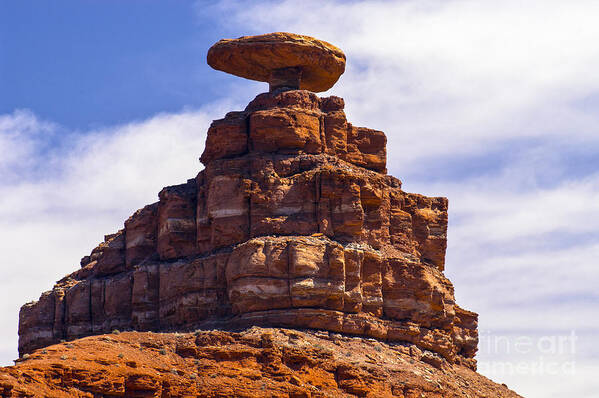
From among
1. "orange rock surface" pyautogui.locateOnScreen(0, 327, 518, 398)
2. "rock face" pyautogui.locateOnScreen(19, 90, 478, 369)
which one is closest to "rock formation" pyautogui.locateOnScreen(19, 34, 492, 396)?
"rock face" pyautogui.locateOnScreen(19, 90, 478, 369)

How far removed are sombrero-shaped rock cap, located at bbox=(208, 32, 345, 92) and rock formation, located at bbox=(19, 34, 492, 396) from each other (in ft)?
0.34

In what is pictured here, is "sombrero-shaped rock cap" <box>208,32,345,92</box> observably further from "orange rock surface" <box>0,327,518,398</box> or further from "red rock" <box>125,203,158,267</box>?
"orange rock surface" <box>0,327,518,398</box>

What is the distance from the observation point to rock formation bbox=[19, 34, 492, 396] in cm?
8331

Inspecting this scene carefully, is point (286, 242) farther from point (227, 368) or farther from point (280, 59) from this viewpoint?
point (280, 59)

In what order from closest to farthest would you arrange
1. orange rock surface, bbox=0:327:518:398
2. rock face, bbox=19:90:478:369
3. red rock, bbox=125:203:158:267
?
orange rock surface, bbox=0:327:518:398
rock face, bbox=19:90:478:369
red rock, bbox=125:203:158:267

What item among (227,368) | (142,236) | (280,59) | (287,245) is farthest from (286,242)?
A: (142,236)

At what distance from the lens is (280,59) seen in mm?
91125

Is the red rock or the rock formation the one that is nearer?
the rock formation

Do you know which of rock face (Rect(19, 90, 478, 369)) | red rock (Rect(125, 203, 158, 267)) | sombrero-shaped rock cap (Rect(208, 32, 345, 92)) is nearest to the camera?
rock face (Rect(19, 90, 478, 369))

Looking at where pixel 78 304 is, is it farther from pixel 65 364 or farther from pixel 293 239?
pixel 65 364

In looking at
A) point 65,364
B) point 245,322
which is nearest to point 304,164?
point 245,322

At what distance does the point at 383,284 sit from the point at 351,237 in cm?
321

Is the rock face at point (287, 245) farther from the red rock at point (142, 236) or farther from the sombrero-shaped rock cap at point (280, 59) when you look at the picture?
the sombrero-shaped rock cap at point (280, 59)

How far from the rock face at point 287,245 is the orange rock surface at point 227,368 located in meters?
2.48
